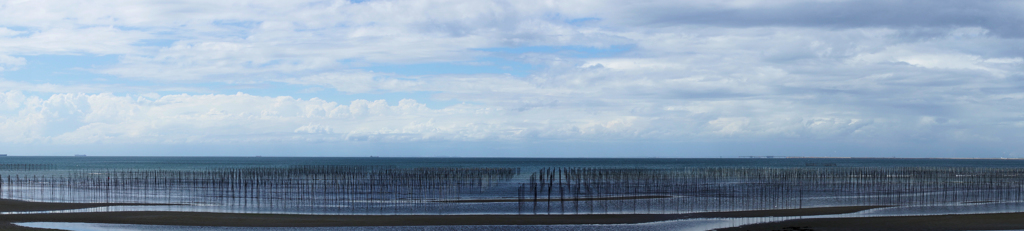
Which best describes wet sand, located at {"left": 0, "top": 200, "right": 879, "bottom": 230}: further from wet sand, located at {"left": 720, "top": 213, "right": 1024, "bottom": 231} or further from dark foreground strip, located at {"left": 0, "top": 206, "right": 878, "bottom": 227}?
wet sand, located at {"left": 720, "top": 213, "right": 1024, "bottom": 231}

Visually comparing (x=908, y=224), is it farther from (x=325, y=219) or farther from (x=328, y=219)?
(x=325, y=219)

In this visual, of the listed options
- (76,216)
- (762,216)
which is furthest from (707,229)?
(76,216)

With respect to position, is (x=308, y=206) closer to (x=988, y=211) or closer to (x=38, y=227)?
(x=38, y=227)

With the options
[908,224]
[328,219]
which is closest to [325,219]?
[328,219]

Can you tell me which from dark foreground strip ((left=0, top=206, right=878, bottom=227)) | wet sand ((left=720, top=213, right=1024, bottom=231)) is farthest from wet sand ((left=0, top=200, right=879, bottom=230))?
wet sand ((left=720, top=213, right=1024, bottom=231))

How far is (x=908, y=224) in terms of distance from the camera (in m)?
26.4

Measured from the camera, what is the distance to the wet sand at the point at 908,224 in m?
25.1

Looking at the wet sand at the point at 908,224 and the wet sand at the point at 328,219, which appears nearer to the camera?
the wet sand at the point at 908,224

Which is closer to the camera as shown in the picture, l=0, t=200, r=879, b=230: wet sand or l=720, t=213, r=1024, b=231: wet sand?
l=720, t=213, r=1024, b=231: wet sand

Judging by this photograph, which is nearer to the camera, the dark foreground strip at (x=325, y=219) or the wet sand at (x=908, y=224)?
the wet sand at (x=908, y=224)

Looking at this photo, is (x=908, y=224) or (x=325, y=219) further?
(x=325, y=219)

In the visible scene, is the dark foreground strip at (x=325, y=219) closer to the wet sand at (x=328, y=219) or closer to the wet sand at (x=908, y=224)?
the wet sand at (x=328, y=219)

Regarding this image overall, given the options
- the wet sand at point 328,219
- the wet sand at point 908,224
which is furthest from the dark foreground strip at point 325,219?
the wet sand at point 908,224

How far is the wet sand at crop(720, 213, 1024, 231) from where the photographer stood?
82.3 feet
